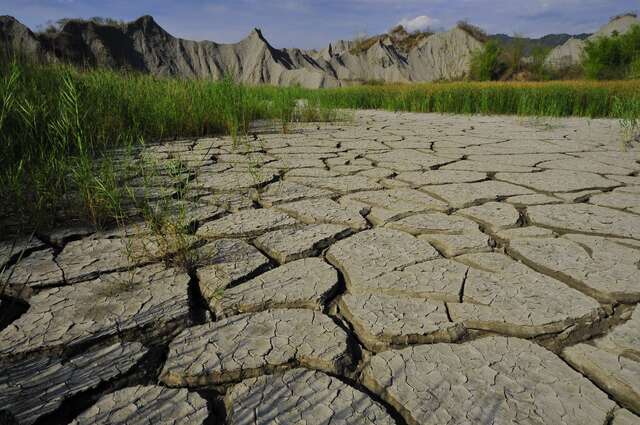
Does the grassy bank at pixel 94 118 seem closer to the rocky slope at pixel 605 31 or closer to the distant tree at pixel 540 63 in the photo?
the distant tree at pixel 540 63

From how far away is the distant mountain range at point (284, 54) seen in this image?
92.7 feet

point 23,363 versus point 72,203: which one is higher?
point 72,203

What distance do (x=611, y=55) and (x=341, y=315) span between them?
20.6 meters

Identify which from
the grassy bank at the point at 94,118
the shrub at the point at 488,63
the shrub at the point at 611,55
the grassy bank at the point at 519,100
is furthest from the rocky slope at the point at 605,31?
the grassy bank at the point at 94,118

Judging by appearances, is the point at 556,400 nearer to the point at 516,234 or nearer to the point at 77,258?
the point at 516,234

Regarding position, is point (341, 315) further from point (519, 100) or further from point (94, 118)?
point (519, 100)

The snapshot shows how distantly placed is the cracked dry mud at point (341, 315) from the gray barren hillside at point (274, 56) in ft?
91.5

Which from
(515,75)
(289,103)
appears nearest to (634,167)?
(289,103)

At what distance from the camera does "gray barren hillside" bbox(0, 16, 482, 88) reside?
28750mm

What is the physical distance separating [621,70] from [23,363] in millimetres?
19523

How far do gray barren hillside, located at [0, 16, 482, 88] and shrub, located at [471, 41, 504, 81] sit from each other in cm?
844

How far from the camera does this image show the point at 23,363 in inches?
36.8

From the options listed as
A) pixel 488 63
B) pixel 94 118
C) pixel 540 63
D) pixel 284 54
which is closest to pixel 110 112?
pixel 94 118

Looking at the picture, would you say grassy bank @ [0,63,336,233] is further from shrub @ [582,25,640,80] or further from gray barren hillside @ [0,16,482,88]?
gray barren hillside @ [0,16,482,88]
